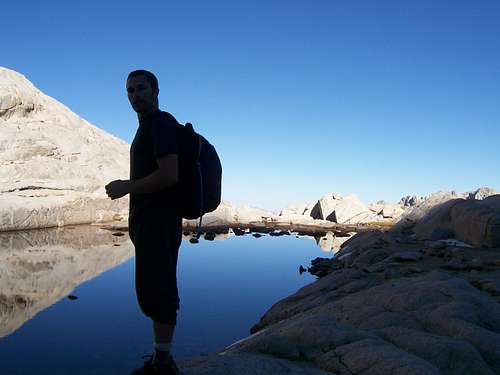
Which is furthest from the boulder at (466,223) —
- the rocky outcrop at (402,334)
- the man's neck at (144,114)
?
the man's neck at (144,114)

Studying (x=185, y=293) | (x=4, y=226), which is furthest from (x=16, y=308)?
(x=4, y=226)

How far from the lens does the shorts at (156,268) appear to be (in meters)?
3.48

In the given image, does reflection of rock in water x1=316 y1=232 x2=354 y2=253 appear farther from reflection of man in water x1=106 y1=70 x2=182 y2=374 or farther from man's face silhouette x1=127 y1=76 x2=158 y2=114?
man's face silhouette x1=127 y1=76 x2=158 y2=114

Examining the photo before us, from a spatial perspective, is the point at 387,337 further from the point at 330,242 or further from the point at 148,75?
the point at 330,242

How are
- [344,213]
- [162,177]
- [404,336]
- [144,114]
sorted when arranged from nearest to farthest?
1. [162,177]
2. [144,114]
3. [404,336]
4. [344,213]

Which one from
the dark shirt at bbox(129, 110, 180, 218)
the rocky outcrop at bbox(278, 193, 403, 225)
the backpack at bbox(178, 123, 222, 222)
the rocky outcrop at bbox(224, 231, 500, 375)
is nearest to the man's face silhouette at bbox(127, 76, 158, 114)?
the dark shirt at bbox(129, 110, 180, 218)

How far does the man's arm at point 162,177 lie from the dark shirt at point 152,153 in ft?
0.24

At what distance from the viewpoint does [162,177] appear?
11.0 feet

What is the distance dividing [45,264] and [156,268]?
19.9 metres

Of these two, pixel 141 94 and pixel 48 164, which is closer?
pixel 141 94

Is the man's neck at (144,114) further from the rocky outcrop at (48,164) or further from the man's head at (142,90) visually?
the rocky outcrop at (48,164)

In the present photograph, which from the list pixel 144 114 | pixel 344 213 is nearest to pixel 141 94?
pixel 144 114

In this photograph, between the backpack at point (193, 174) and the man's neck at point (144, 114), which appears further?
the man's neck at point (144, 114)

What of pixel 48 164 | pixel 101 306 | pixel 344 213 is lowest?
pixel 101 306
